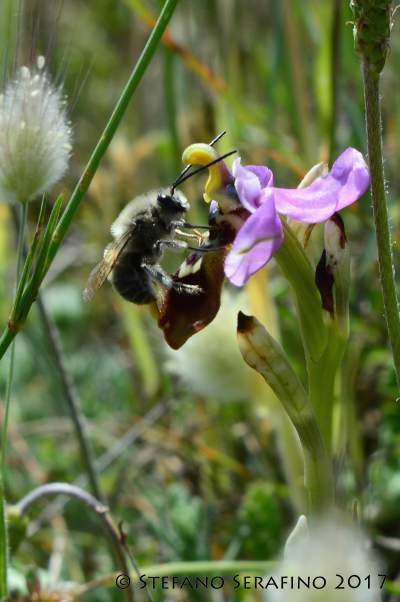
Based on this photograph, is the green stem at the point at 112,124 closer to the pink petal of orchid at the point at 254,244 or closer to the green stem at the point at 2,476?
the green stem at the point at 2,476

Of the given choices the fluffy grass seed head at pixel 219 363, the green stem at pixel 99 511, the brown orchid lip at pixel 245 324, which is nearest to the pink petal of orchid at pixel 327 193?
the brown orchid lip at pixel 245 324

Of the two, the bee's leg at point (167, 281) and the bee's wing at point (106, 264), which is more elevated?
the bee's wing at point (106, 264)

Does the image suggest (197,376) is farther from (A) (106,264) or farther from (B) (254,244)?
(B) (254,244)

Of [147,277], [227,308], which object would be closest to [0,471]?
[147,277]

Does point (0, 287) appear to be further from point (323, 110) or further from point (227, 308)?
point (227, 308)

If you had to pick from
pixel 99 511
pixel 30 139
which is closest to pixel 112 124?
pixel 30 139

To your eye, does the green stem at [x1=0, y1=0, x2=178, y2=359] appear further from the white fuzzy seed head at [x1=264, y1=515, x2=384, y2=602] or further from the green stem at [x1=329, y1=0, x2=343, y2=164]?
the green stem at [x1=329, y1=0, x2=343, y2=164]
